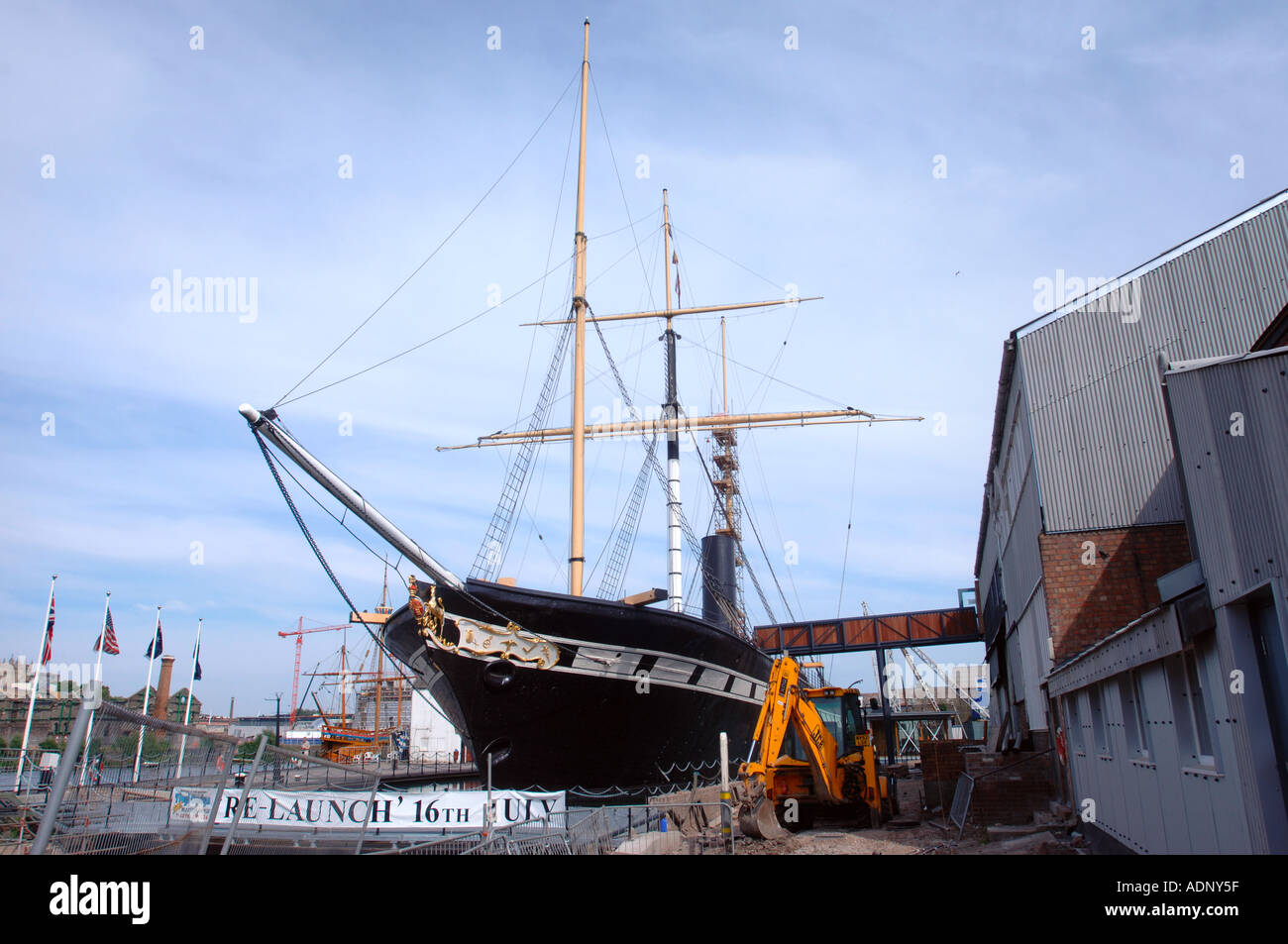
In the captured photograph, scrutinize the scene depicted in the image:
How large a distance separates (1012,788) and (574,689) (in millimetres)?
7538

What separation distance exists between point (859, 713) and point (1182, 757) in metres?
9.70

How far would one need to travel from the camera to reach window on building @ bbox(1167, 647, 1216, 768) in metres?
6.43

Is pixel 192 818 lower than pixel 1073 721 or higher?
higher

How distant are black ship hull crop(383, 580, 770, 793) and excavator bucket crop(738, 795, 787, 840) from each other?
4043mm

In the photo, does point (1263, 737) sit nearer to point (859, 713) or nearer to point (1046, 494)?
point (1046, 494)

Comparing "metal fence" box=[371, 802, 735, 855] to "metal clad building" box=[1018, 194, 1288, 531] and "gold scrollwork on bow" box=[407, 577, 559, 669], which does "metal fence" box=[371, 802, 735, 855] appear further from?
"metal clad building" box=[1018, 194, 1288, 531]

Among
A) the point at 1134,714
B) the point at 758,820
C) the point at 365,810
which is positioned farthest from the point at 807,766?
the point at 365,810

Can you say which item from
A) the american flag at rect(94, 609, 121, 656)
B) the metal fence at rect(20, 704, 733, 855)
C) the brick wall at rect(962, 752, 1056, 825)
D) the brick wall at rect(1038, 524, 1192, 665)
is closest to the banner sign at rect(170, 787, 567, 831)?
the metal fence at rect(20, 704, 733, 855)

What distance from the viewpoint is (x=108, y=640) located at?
26422 millimetres

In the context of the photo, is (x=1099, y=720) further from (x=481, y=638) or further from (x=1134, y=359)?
(x=481, y=638)

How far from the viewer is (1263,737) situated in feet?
17.7
